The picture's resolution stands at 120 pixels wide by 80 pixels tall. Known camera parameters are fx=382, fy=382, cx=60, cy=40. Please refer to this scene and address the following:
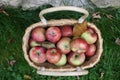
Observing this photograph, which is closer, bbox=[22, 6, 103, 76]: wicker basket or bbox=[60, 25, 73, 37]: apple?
bbox=[22, 6, 103, 76]: wicker basket

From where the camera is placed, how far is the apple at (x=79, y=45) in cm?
313

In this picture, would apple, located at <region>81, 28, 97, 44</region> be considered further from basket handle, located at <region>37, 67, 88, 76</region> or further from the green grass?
the green grass

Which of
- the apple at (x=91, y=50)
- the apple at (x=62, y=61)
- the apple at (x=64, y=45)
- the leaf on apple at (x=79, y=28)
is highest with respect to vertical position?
the leaf on apple at (x=79, y=28)

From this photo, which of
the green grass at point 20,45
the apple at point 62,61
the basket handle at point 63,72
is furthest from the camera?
the green grass at point 20,45

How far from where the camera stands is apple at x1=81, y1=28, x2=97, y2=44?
126 inches

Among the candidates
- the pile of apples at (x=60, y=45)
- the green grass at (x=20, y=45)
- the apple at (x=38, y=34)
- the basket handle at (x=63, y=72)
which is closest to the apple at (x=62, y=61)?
the pile of apples at (x=60, y=45)

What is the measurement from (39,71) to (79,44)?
0.41 metres

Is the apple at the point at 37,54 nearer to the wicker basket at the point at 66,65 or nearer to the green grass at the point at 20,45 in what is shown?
the wicker basket at the point at 66,65

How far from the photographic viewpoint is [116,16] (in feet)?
12.6

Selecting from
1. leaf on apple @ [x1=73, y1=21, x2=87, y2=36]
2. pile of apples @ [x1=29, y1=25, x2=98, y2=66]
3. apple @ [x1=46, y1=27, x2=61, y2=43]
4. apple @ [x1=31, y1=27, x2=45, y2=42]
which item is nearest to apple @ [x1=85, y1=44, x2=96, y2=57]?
pile of apples @ [x1=29, y1=25, x2=98, y2=66]

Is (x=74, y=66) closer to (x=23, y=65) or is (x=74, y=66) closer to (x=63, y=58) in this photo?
(x=63, y=58)

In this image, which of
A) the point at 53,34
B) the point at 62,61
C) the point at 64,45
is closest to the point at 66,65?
the point at 62,61

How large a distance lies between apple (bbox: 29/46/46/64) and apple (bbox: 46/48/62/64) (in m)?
0.05

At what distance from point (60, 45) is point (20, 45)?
1.94 feet
